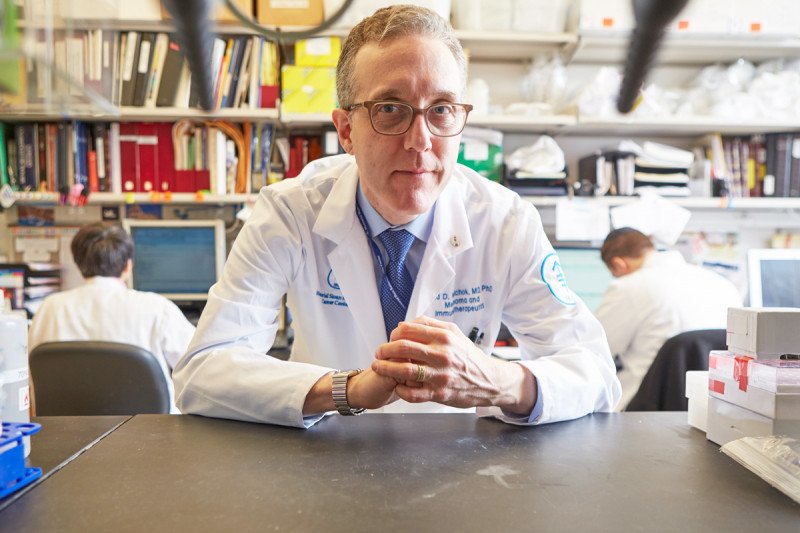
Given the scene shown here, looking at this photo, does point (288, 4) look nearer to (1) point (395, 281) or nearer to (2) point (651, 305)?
(1) point (395, 281)

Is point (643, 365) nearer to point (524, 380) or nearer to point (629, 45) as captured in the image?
point (524, 380)

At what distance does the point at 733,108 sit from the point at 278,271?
2201mm

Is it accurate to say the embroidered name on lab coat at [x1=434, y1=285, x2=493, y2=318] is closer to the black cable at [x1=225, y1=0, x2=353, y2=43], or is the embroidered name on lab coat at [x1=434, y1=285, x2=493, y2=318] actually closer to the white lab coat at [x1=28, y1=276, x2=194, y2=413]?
the black cable at [x1=225, y1=0, x2=353, y2=43]

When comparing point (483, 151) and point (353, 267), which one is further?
point (483, 151)

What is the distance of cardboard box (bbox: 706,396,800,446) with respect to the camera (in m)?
0.65

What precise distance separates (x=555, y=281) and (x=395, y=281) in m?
0.30

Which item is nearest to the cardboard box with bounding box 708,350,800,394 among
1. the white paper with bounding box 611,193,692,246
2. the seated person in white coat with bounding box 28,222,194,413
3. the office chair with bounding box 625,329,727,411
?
the office chair with bounding box 625,329,727,411

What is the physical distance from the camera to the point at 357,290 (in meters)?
1.10

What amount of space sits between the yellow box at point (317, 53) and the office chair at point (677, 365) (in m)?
1.64

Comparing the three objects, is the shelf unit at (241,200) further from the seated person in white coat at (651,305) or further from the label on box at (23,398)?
the label on box at (23,398)

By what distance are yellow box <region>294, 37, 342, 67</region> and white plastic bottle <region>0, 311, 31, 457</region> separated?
1910 mm

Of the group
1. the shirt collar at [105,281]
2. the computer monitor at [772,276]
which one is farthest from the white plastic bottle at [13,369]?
the computer monitor at [772,276]

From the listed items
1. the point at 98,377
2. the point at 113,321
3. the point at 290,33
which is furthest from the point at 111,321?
the point at 290,33

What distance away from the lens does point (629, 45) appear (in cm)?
39
